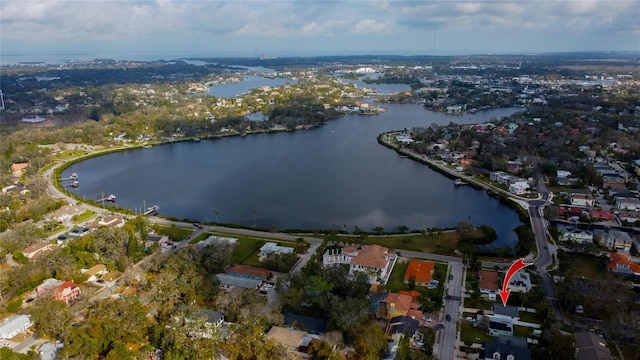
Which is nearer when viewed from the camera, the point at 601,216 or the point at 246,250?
the point at 246,250

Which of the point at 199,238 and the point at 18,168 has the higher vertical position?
the point at 18,168

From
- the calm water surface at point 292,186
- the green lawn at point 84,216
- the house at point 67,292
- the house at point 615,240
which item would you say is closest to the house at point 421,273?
the calm water surface at point 292,186

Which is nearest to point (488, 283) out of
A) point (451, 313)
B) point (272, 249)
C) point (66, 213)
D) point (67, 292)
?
point (451, 313)

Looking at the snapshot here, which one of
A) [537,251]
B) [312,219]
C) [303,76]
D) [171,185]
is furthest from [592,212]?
[303,76]

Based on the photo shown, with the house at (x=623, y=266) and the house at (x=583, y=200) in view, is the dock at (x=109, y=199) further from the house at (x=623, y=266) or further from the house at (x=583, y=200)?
the house at (x=583, y=200)

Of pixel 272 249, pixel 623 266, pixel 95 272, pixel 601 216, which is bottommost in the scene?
pixel 95 272

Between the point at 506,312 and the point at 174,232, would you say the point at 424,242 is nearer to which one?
the point at 506,312
